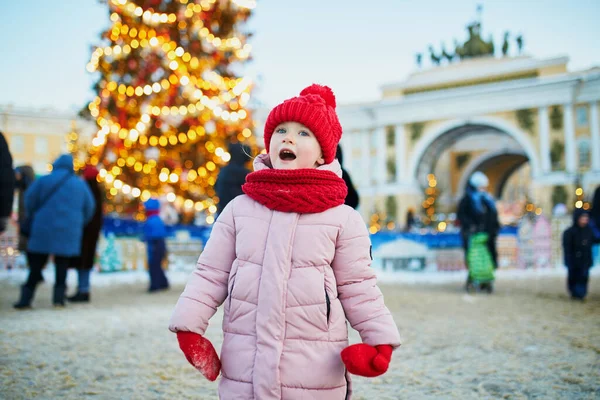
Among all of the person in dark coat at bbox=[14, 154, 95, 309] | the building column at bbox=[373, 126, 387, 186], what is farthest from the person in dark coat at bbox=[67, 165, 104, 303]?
the building column at bbox=[373, 126, 387, 186]

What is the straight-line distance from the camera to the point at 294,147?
197 cm

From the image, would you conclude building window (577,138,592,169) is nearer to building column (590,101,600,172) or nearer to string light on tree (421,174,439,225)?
building column (590,101,600,172)

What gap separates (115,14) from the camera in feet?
41.1

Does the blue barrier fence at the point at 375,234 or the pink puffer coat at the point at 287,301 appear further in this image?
the blue barrier fence at the point at 375,234

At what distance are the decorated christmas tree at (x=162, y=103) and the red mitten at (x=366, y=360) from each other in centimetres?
1119

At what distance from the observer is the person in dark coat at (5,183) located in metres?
4.08

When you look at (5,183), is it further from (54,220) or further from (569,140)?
(569,140)

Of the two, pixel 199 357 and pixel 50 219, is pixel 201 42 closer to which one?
pixel 50 219

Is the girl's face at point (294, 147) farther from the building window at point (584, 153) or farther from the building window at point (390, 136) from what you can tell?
the building window at point (390, 136)

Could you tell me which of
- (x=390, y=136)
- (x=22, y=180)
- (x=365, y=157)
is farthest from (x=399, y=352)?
(x=365, y=157)

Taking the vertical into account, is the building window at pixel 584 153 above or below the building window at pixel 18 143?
below

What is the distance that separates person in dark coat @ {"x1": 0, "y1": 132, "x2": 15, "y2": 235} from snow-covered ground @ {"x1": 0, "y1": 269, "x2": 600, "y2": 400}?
3.47 feet

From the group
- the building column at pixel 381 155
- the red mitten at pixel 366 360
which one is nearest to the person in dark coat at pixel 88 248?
the red mitten at pixel 366 360

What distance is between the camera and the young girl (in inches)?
69.0
